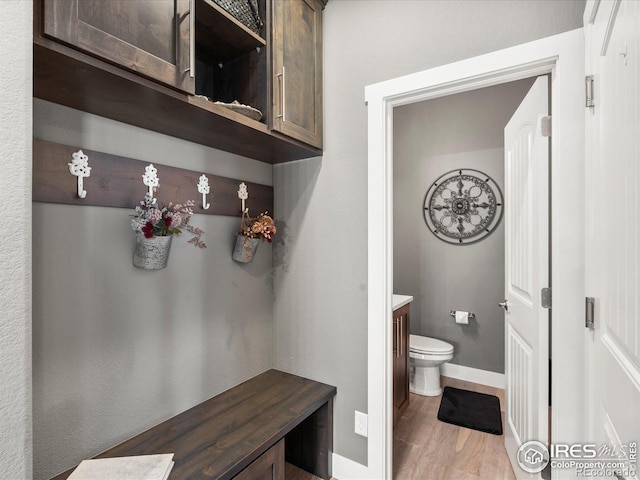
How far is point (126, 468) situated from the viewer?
3.94 feet

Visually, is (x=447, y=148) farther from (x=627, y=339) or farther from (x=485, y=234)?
(x=627, y=339)

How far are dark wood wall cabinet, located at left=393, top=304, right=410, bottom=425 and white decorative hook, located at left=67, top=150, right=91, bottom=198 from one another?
1834 millimetres

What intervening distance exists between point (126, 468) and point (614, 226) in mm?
1701

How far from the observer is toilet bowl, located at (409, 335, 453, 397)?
2832 millimetres

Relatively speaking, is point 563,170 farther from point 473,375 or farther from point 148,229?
point 473,375

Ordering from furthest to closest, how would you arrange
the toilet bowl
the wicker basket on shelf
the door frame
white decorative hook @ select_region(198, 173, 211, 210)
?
the toilet bowl → white decorative hook @ select_region(198, 173, 211, 210) → the wicker basket on shelf → the door frame

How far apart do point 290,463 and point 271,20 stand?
2334 millimetres

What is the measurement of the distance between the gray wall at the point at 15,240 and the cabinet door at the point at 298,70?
919 millimetres

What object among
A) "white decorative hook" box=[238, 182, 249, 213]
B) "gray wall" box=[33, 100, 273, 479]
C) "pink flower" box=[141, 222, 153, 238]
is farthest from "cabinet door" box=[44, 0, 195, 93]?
"white decorative hook" box=[238, 182, 249, 213]

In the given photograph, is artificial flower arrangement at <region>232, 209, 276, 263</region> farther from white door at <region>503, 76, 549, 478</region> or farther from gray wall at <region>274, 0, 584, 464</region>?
white door at <region>503, 76, 549, 478</region>

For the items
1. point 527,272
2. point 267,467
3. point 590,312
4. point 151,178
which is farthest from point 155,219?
point 527,272

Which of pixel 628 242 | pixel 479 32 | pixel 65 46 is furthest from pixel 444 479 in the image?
pixel 65 46

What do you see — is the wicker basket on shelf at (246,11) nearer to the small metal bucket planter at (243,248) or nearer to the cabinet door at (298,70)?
the cabinet door at (298,70)

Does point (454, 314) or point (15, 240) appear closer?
point (15, 240)
